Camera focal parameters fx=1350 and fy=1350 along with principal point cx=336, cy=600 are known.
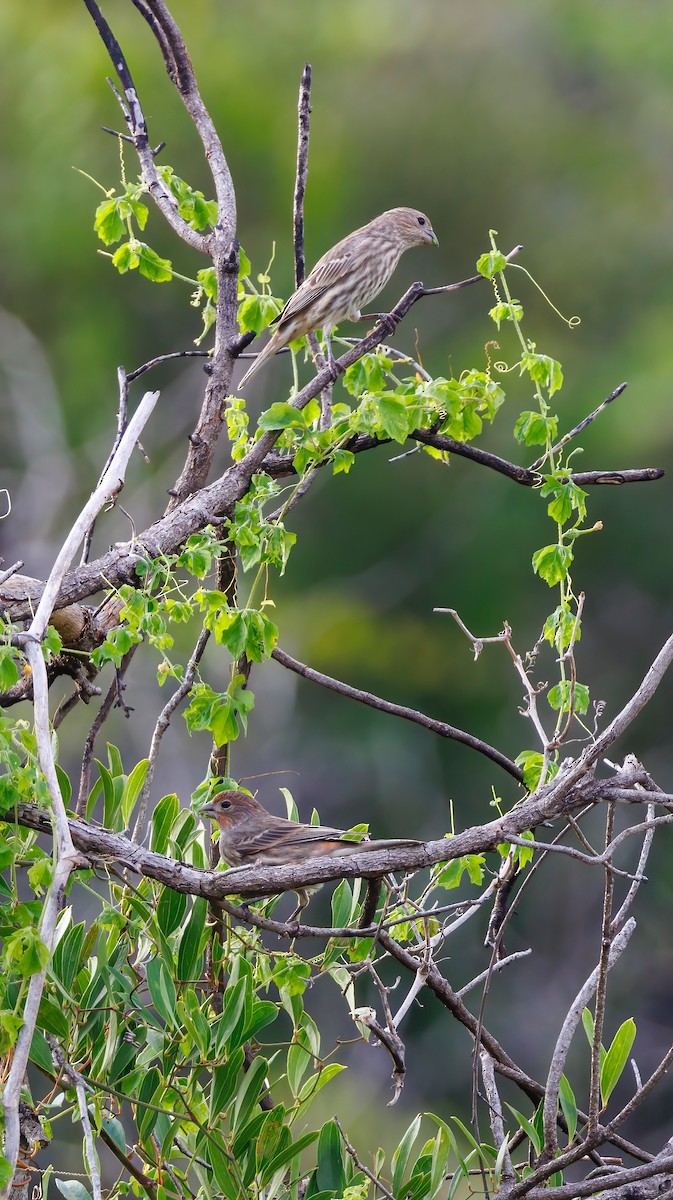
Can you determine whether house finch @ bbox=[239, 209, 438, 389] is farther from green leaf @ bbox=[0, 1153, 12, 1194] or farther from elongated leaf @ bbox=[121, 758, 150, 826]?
green leaf @ bbox=[0, 1153, 12, 1194]

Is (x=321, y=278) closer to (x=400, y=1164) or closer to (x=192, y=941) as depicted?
(x=192, y=941)

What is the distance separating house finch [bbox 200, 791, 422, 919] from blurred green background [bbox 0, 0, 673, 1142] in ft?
16.3

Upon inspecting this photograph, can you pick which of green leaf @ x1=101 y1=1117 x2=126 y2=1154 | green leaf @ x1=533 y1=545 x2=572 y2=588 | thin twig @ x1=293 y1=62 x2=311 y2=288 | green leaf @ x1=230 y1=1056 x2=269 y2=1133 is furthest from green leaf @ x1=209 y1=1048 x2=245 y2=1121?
thin twig @ x1=293 y1=62 x2=311 y2=288

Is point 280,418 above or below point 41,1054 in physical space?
above

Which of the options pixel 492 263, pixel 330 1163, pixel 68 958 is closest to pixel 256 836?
pixel 68 958

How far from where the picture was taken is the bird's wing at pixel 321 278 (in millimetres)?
2609

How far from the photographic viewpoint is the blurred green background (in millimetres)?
8602

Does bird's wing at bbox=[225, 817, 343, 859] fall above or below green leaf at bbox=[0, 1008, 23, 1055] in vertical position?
below

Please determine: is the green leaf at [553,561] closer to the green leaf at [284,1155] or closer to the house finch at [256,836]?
the house finch at [256,836]

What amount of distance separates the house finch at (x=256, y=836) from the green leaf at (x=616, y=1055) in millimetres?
546

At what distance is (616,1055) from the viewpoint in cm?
210

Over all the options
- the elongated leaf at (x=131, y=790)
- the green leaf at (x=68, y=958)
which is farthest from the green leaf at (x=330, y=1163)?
the elongated leaf at (x=131, y=790)

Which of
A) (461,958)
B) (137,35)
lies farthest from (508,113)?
(461,958)

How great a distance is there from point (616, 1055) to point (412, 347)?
8165mm
